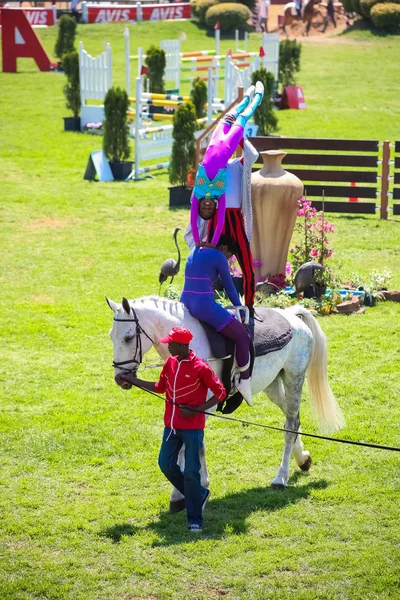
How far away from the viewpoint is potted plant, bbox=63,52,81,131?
86.7 ft

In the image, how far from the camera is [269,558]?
22.6 ft

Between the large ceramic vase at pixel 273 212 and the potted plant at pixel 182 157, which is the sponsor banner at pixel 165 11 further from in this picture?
the large ceramic vase at pixel 273 212

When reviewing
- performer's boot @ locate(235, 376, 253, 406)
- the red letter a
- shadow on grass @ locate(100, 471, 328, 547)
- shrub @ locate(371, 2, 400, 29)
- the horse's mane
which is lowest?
shadow on grass @ locate(100, 471, 328, 547)

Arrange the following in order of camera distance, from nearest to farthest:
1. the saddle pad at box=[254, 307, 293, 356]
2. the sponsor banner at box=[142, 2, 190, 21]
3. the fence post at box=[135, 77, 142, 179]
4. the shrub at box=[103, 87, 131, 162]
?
1. the saddle pad at box=[254, 307, 293, 356]
2. the shrub at box=[103, 87, 131, 162]
3. the fence post at box=[135, 77, 142, 179]
4. the sponsor banner at box=[142, 2, 190, 21]

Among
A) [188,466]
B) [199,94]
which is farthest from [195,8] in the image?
[188,466]

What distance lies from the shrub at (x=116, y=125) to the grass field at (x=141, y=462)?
3.29 meters

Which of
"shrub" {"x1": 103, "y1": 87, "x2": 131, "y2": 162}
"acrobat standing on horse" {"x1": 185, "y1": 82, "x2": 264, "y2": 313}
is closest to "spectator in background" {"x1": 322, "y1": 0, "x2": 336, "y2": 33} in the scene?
"shrub" {"x1": 103, "y1": 87, "x2": 131, "y2": 162}

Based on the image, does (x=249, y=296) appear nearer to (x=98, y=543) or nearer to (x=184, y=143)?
(x=98, y=543)

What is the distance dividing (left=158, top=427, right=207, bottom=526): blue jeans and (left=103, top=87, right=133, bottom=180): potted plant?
570 inches

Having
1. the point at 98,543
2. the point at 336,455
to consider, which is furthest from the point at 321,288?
the point at 98,543

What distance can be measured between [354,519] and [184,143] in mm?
12926

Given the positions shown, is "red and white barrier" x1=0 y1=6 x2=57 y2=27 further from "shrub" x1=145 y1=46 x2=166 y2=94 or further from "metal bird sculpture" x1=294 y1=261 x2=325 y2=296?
"metal bird sculpture" x1=294 y1=261 x2=325 y2=296

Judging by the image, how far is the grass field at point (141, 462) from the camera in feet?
22.0

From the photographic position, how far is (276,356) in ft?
26.9
